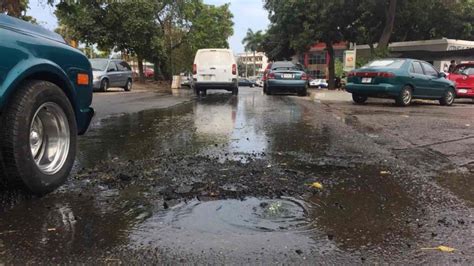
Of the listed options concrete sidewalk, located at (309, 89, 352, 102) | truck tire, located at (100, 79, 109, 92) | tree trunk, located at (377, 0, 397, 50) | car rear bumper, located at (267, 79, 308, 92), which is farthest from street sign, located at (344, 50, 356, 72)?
truck tire, located at (100, 79, 109, 92)

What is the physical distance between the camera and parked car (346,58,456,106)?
14.0m

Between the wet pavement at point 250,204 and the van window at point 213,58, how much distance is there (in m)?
11.9

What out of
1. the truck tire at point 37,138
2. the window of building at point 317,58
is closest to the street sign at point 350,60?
the truck tire at point 37,138

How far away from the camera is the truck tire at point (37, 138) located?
3664mm

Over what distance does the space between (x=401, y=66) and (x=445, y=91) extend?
8.54ft

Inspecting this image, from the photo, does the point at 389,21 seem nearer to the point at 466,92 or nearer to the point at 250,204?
the point at 466,92

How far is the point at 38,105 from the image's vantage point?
13.1ft

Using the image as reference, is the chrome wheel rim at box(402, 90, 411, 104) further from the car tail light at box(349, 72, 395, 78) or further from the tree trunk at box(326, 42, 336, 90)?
the tree trunk at box(326, 42, 336, 90)

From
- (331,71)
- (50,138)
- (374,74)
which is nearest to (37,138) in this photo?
(50,138)

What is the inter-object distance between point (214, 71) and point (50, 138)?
14.7 m

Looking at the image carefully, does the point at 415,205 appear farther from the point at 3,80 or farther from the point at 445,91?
the point at 445,91

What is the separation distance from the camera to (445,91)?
15.8m

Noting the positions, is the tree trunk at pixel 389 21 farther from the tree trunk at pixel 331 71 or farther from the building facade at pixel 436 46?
the tree trunk at pixel 331 71

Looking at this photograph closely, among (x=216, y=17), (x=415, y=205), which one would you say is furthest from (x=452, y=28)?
(x=415, y=205)
